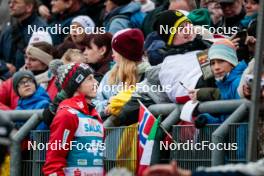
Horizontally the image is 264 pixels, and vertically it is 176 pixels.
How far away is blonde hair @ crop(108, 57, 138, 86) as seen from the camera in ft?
41.0

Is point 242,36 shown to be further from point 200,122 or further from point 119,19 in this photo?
point 119,19

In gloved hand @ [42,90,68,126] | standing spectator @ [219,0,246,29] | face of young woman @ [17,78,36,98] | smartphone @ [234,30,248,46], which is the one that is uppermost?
standing spectator @ [219,0,246,29]

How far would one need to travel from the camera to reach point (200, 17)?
512 inches

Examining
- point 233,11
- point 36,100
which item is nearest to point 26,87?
point 36,100

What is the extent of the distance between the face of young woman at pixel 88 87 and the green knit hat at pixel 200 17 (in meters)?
1.29

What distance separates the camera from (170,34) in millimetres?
12391

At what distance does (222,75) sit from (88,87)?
1.26 metres

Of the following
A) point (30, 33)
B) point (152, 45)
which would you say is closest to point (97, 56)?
point (152, 45)

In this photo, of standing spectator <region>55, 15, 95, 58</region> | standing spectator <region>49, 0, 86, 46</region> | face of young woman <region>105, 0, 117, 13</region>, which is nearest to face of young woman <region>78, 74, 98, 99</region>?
standing spectator <region>55, 15, 95, 58</region>

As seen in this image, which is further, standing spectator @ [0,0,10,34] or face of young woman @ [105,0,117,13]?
standing spectator @ [0,0,10,34]

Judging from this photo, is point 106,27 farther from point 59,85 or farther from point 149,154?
point 149,154

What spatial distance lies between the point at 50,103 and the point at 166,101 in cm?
120

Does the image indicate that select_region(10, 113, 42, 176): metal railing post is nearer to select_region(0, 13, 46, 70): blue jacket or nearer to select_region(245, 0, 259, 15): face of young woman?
select_region(245, 0, 259, 15): face of young woman

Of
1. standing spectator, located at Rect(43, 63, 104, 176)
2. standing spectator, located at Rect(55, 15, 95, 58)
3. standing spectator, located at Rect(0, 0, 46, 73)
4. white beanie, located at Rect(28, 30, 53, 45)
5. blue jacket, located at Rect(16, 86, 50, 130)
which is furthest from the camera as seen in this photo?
standing spectator, located at Rect(0, 0, 46, 73)
